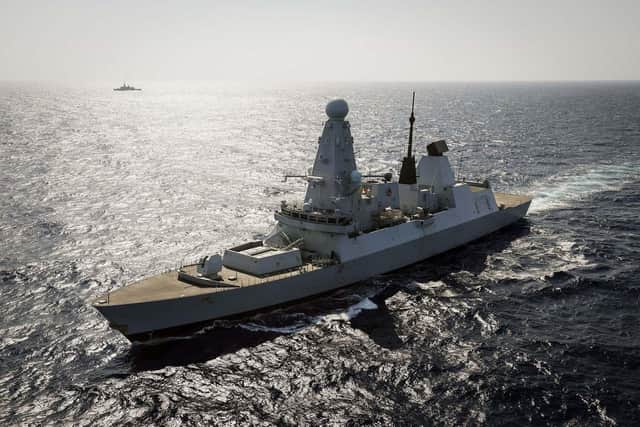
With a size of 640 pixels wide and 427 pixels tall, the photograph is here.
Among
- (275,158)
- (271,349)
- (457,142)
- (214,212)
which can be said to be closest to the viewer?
(271,349)

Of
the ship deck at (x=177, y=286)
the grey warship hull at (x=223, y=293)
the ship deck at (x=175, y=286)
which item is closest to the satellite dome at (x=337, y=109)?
the grey warship hull at (x=223, y=293)

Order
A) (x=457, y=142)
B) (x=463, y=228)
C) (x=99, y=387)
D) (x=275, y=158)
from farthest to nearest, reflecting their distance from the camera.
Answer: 1. (x=457, y=142)
2. (x=275, y=158)
3. (x=463, y=228)
4. (x=99, y=387)

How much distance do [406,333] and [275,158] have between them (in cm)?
4668

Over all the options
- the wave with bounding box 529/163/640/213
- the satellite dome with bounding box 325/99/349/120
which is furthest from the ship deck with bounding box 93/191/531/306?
the wave with bounding box 529/163/640/213

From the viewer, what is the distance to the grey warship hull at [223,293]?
21875mm

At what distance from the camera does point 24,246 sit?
32.7m

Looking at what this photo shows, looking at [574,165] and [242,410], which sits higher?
[574,165]

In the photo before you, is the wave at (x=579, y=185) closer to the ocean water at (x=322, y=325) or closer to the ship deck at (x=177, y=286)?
the ocean water at (x=322, y=325)

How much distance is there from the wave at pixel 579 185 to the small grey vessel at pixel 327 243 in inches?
390

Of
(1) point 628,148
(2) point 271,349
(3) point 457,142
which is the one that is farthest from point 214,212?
(1) point 628,148

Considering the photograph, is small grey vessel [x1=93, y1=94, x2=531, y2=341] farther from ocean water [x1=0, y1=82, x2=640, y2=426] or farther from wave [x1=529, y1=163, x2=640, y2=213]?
wave [x1=529, y1=163, x2=640, y2=213]

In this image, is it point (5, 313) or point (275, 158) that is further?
point (275, 158)

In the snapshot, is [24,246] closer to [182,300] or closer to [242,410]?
[182,300]

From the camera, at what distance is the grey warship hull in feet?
71.8
